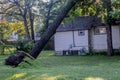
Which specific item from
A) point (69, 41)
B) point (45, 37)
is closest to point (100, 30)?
point (69, 41)

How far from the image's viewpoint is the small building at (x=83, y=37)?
31.0m

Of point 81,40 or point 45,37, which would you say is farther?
point 81,40

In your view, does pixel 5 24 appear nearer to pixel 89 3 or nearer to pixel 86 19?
pixel 86 19

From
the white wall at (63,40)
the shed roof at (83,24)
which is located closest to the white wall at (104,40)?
the shed roof at (83,24)

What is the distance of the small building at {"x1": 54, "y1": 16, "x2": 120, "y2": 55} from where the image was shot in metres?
31.0

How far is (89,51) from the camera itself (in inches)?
1231

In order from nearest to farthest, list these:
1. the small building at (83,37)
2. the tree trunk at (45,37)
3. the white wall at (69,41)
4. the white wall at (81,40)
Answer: the tree trunk at (45,37)
the small building at (83,37)
the white wall at (81,40)
the white wall at (69,41)

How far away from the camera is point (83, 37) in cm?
3216

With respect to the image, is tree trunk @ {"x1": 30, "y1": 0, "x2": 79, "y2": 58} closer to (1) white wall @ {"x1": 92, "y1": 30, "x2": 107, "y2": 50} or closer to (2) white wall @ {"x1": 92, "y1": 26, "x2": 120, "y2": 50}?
(2) white wall @ {"x1": 92, "y1": 26, "x2": 120, "y2": 50}

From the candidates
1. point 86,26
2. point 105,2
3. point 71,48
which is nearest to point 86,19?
point 86,26

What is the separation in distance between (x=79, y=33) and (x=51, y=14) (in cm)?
832

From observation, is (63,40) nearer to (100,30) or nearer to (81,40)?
(81,40)

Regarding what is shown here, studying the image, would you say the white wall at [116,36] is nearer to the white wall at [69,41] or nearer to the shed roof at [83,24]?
the shed roof at [83,24]

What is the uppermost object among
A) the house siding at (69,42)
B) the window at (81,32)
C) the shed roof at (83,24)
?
the shed roof at (83,24)
